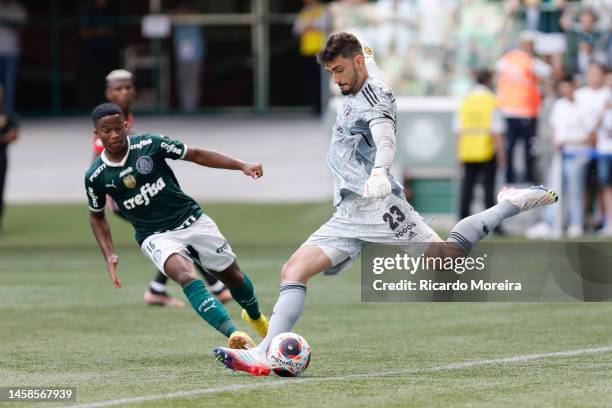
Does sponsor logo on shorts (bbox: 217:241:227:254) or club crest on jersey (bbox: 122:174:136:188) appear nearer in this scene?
club crest on jersey (bbox: 122:174:136:188)

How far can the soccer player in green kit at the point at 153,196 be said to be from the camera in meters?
9.77

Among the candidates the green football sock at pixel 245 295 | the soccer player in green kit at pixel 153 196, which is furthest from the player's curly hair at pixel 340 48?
the green football sock at pixel 245 295

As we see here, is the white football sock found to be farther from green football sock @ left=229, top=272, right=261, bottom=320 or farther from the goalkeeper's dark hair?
the goalkeeper's dark hair

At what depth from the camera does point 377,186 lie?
8.34 meters

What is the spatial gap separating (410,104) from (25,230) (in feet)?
19.1

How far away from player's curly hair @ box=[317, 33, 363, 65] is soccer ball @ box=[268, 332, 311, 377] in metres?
1.68

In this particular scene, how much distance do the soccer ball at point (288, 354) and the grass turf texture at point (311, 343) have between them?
11cm

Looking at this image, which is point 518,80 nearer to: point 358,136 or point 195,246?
point 195,246

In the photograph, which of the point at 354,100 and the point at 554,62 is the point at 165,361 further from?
the point at 554,62

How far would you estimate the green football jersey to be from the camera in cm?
987

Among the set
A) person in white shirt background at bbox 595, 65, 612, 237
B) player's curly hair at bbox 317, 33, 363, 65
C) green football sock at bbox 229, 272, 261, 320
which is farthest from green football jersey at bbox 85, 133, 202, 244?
person in white shirt background at bbox 595, 65, 612, 237

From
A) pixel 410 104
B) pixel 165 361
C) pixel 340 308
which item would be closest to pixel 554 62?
pixel 410 104

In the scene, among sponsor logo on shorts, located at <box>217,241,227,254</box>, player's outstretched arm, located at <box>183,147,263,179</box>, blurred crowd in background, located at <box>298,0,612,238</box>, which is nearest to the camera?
player's outstretched arm, located at <box>183,147,263,179</box>

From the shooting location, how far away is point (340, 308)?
13.0 metres
